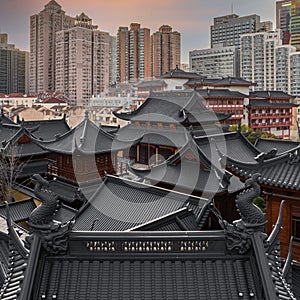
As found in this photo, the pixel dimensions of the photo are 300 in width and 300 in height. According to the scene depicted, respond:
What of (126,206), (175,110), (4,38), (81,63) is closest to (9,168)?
(126,206)

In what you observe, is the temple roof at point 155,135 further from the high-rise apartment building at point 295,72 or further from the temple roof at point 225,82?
the high-rise apartment building at point 295,72

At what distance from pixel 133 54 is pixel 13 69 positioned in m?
37.1

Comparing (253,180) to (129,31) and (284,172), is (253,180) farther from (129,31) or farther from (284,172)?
(129,31)

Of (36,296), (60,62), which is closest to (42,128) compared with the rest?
(36,296)

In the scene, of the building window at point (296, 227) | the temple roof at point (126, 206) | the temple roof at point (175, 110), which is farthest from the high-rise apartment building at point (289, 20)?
the building window at point (296, 227)

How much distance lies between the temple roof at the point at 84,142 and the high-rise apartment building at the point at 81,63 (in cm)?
7258

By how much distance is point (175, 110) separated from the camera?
32281mm

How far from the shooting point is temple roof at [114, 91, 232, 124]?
31.1m

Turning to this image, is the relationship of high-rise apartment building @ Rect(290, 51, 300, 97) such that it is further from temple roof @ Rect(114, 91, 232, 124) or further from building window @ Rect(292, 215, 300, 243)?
building window @ Rect(292, 215, 300, 243)

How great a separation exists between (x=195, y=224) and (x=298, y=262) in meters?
3.32

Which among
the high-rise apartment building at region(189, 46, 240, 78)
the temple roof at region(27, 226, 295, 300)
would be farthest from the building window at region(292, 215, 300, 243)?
the high-rise apartment building at region(189, 46, 240, 78)

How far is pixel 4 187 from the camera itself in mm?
25000

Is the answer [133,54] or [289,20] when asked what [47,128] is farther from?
[289,20]

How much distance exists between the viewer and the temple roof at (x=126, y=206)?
485 inches
